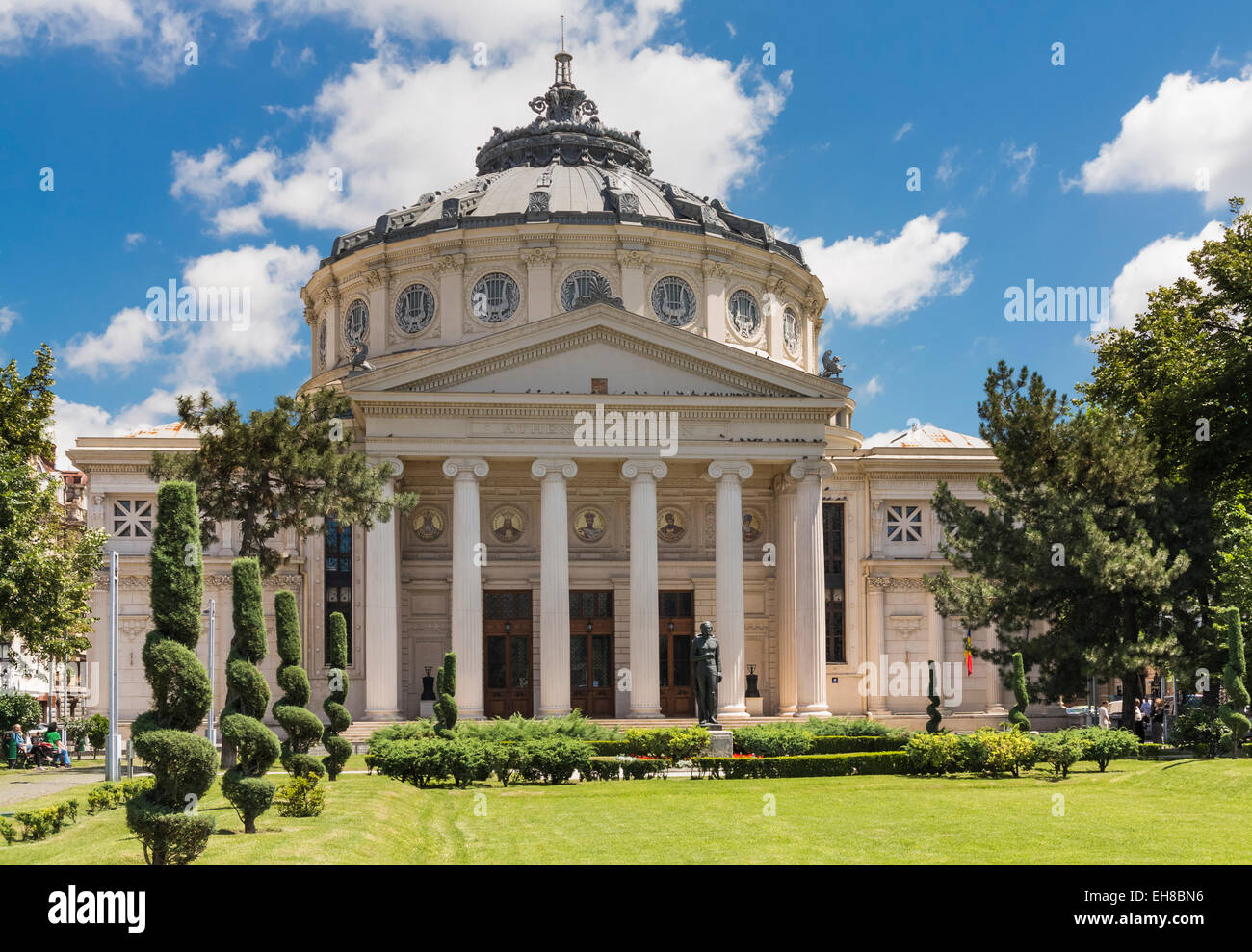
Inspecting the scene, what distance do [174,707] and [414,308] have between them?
49.1m

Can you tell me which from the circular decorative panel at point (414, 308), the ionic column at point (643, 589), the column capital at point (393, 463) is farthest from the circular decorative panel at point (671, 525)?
the circular decorative panel at point (414, 308)

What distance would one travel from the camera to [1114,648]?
43.9 meters

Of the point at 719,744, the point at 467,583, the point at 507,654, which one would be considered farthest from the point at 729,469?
the point at 719,744

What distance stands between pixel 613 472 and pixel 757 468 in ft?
20.9

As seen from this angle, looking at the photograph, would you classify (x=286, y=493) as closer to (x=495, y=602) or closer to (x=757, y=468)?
(x=495, y=602)

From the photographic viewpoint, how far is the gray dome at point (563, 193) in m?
65.4

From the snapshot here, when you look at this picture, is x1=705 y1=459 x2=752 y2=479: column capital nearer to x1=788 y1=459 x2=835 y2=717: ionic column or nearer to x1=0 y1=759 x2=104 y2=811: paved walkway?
x1=788 y1=459 x2=835 y2=717: ionic column

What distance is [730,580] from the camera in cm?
5381

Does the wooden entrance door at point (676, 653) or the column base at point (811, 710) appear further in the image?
the wooden entrance door at point (676, 653)

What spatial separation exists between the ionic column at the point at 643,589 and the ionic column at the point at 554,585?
2.62 meters

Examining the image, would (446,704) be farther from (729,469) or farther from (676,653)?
(676,653)

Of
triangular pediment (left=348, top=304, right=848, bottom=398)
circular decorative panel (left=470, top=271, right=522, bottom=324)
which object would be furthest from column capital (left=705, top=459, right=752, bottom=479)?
circular decorative panel (left=470, top=271, right=522, bottom=324)

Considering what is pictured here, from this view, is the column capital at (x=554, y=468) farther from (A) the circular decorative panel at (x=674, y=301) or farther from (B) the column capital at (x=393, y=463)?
(A) the circular decorative panel at (x=674, y=301)

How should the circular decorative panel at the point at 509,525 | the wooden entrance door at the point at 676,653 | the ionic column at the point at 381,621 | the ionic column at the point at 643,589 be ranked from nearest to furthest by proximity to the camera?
the ionic column at the point at 381,621
the ionic column at the point at 643,589
the wooden entrance door at the point at 676,653
the circular decorative panel at the point at 509,525
